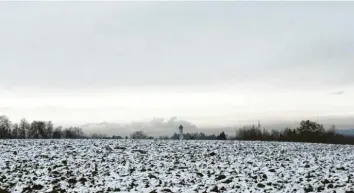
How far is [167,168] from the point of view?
19.4m

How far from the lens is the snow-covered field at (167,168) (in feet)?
55.2

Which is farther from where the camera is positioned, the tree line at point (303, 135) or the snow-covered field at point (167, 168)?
the tree line at point (303, 135)

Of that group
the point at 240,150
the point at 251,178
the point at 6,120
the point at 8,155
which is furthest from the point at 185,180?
the point at 6,120

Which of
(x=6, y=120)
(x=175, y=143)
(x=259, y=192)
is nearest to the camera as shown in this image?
(x=259, y=192)

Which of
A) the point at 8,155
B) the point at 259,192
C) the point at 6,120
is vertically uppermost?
the point at 6,120

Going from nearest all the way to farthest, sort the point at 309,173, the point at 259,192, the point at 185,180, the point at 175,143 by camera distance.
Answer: the point at 259,192 → the point at 185,180 → the point at 309,173 → the point at 175,143

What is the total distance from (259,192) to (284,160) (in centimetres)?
626

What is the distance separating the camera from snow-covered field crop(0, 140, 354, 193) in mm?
16828

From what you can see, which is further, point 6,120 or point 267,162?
point 6,120

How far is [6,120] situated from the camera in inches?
3238

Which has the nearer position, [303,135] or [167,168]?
[167,168]

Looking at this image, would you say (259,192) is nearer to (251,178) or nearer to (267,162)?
(251,178)

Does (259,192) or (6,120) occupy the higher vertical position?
(6,120)

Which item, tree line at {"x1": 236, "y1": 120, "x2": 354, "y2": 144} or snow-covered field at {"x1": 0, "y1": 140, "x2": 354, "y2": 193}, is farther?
tree line at {"x1": 236, "y1": 120, "x2": 354, "y2": 144}
